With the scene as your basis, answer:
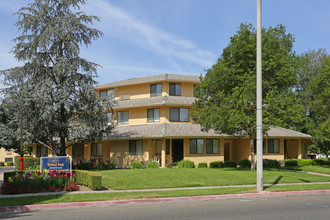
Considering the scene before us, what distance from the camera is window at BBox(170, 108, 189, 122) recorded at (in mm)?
36531

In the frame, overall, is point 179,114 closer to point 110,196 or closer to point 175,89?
point 175,89

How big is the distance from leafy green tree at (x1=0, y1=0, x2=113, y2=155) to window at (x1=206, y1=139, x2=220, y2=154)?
1091 cm

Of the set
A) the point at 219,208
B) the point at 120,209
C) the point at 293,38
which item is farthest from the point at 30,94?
the point at 293,38

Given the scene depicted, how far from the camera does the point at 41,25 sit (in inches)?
1217

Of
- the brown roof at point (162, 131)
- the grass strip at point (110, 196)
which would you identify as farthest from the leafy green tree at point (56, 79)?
the grass strip at point (110, 196)

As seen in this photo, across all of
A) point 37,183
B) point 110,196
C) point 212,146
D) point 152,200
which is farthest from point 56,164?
point 212,146

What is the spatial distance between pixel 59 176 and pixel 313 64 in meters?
45.9

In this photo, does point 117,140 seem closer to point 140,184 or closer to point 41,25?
point 41,25

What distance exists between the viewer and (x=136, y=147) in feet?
120

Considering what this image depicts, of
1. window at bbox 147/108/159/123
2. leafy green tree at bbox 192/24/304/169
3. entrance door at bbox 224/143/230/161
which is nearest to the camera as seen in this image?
leafy green tree at bbox 192/24/304/169

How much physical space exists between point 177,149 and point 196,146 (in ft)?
6.99

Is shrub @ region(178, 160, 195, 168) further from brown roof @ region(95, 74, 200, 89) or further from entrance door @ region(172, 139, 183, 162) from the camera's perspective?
brown roof @ region(95, 74, 200, 89)

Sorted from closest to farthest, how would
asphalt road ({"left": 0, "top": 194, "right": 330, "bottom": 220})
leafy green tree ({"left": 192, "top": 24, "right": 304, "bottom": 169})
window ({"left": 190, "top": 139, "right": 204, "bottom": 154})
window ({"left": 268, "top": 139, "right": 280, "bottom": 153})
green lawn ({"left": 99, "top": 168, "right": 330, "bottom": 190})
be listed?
asphalt road ({"left": 0, "top": 194, "right": 330, "bottom": 220}), green lawn ({"left": 99, "top": 168, "right": 330, "bottom": 190}), leafy green tree ({"left": 192, "top": 24, "right": 304, "bottom": 169}), window ({"left": 190, "top": 139, "right": 204, "bottom": 154}), window ({"left": 268, "top": 139, "right": 280, "bottom": 153})

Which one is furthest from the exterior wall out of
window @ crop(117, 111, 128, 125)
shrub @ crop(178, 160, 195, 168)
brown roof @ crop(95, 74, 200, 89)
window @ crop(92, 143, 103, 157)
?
brown roof @ crop(95, 74, 200, 89)
